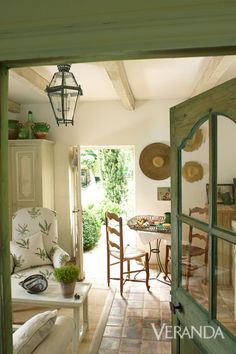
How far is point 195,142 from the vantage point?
1.28m

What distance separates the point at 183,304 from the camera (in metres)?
1.34

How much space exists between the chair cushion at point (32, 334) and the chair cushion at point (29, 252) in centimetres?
171

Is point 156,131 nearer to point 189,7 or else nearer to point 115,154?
point 115,154

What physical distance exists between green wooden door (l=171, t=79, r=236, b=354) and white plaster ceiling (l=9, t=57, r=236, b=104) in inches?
51.8

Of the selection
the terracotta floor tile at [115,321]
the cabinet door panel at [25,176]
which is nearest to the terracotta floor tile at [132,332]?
the terracotta floor tile at [115,321]

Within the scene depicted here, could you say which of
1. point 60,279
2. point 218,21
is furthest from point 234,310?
point 60,279

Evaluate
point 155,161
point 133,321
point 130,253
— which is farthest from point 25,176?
point 133,321

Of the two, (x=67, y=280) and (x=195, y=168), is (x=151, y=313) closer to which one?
(x=67, y=280)

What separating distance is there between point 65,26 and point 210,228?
35.5 inches

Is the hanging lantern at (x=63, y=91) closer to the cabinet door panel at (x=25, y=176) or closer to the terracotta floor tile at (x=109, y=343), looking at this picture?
the cabinet door panel at (x=25, y=176)

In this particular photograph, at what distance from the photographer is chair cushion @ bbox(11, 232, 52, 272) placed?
3.10 metres

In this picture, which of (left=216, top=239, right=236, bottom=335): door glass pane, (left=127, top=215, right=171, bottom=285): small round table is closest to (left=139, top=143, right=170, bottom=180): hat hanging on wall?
(left=127, top=215, right=171, bottom=285): small round table

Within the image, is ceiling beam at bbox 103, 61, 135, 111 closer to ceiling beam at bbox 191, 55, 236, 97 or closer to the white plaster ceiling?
the white plaster ceiling

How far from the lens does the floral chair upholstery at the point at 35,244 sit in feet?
10.1
